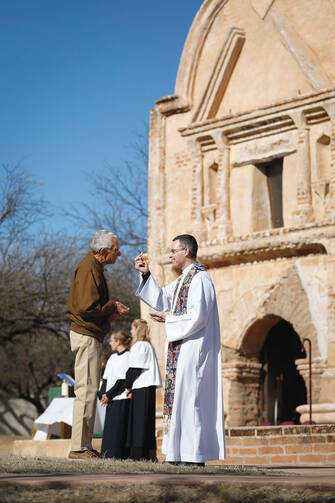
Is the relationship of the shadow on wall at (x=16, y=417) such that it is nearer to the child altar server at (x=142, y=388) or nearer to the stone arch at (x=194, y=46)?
the stone arch at (x=194, y=46)

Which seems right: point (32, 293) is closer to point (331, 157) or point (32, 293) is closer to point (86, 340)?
point (331, 157)

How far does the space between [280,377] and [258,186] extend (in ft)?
12.5

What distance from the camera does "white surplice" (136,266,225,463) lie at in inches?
267

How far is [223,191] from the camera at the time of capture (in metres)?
16.0

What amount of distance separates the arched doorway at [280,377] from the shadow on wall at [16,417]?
15.7 metres

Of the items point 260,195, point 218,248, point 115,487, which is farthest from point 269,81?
point 115,487

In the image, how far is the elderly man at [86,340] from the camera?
725 cm

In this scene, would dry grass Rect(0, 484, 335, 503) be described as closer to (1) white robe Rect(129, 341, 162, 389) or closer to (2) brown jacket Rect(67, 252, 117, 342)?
(2) brown jacket Rect(67, 252, 117, 342)

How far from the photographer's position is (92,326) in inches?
288

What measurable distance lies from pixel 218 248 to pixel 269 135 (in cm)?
233

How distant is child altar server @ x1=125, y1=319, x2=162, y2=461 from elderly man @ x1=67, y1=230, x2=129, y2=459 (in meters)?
1.67

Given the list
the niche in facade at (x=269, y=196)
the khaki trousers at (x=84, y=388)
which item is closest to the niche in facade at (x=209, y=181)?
the niche in facade at (x=269, y=196)

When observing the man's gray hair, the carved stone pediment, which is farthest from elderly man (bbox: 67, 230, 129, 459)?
the carved stone pediment

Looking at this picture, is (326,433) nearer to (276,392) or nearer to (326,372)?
(326,372)
